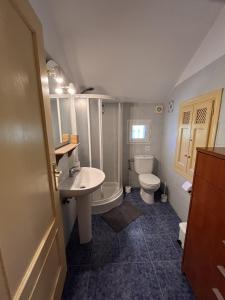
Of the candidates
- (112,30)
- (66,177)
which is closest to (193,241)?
(66,177)

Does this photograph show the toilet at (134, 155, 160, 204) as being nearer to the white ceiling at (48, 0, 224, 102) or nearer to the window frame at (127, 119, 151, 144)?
the window frame at (127, 119, 151, 144)

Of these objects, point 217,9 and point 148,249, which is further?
point 148,249

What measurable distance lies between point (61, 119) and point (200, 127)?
1.74 m

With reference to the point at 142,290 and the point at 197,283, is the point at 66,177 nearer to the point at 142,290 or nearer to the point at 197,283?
the point at 142,290

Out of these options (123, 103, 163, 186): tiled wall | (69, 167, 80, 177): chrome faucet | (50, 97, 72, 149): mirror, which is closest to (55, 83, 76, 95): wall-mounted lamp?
(50, 97, 72, 149): mirror

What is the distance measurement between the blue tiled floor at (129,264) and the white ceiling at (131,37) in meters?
2.27

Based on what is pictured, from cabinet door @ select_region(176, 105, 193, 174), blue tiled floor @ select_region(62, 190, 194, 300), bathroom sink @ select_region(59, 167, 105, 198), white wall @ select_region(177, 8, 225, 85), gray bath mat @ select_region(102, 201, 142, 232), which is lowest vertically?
blue tiled floor @ select_region(62, 190, 194, 300)

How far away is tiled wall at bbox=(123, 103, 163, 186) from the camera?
281cm

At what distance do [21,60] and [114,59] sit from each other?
150cm

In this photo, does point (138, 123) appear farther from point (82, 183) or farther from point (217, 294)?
point (217, 294)

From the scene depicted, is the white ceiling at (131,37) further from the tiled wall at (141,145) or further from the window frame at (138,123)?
the window frame at (138,123)

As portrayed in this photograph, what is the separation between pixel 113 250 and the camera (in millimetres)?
1679

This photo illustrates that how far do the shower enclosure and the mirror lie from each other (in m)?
0.22

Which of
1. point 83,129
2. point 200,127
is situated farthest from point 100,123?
point 200,127
